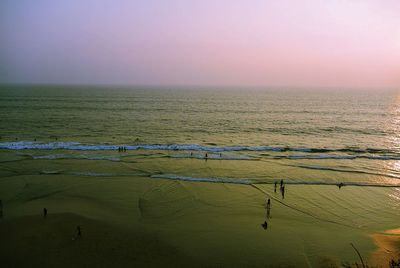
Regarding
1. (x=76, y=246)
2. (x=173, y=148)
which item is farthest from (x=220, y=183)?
(x=173, y=148)

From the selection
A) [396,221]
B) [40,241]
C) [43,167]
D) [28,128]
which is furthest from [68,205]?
[28,128]

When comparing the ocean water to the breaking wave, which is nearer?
the ocean water

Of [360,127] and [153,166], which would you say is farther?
[360,127]

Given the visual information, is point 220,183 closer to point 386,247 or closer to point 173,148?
point 386,247

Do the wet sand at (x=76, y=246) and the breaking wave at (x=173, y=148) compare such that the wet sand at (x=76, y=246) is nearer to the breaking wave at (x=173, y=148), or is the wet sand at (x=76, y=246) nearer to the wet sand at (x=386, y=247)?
the wet sand at (x=386, y=247)

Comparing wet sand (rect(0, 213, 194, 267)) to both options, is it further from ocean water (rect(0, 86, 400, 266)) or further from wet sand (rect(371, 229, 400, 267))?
wet sand (rect(371, 229, 400, 267))

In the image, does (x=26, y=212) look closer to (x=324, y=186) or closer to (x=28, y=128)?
(x=324, y=186)

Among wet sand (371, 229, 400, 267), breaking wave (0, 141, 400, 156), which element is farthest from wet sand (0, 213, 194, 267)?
breaking wave (0, 141, 400, 156)
